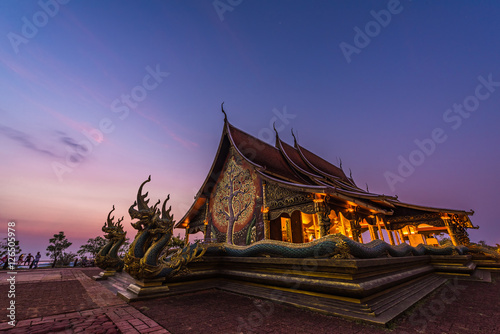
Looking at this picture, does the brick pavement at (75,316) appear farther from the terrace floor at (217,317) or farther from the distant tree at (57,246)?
the distant tree at (57,246)

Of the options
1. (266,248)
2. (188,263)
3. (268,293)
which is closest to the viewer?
(268,293)

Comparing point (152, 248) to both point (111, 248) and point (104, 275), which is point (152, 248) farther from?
point (111, 248)

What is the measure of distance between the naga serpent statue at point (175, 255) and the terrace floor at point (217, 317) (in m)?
0.58

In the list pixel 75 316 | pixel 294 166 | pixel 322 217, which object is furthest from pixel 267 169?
pixel 75 316

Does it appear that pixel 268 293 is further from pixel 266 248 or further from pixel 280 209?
pixel 280 209

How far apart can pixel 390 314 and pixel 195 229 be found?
11900 mm

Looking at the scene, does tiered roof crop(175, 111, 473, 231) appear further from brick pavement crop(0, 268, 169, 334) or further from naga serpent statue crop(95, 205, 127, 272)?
brick pavement crop(0, 268, 169, 334)

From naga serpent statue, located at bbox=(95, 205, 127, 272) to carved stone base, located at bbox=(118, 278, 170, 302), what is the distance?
3.73 m

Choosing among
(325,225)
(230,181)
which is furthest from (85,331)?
(230,181)

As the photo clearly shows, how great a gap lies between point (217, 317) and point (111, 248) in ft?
20.2

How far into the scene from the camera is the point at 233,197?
10195 mm

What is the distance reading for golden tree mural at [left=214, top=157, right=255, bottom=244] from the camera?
9.31 metres

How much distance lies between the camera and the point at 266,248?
3.55m

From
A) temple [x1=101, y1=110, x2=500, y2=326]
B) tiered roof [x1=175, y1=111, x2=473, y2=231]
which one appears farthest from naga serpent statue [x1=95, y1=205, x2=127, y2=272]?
tiered roof [x1=175, y1=111, x2=473, y2=231]
